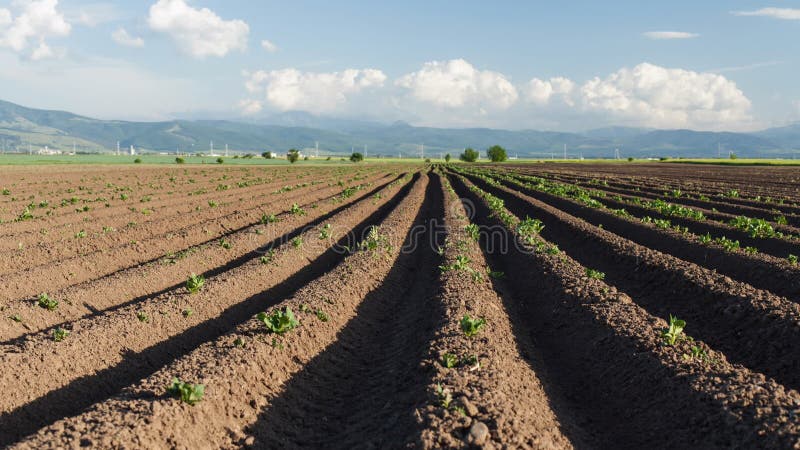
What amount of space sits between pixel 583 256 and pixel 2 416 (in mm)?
12686

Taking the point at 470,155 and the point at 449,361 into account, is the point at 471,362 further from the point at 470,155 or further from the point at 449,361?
the point at 470,155

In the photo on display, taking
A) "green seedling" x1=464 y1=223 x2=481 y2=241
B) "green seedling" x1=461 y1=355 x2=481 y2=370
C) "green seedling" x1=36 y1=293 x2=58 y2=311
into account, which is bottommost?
"green seedling" x1=36 y1=293 x2=58 y2=311

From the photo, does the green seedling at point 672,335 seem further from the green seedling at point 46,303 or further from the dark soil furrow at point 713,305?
the green seedling at point 46,303

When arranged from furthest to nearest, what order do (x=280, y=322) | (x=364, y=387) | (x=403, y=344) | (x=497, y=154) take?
(x=497, y=154) → (x=403, y=344) → (x=280, y=322) → (x=364, y=387)

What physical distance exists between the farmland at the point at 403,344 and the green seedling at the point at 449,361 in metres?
0.17

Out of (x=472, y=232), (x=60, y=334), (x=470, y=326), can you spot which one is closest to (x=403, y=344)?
(x=470, y=326)

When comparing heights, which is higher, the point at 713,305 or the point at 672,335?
the point at 672,335

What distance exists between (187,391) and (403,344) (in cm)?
347

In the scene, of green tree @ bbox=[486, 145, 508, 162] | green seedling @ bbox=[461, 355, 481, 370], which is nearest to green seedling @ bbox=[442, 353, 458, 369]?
green seedling @ bbox=[461, 355, 481, 370]

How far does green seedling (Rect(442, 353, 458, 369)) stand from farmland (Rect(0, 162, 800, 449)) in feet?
0.55

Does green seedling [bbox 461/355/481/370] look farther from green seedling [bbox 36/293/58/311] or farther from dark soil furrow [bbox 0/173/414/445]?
green seedling [bbox 36/293/58/311]

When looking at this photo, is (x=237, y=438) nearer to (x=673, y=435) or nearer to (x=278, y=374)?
(x=278, y=374)

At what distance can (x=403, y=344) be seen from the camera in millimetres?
8438

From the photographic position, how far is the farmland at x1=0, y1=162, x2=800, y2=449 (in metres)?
5.52
